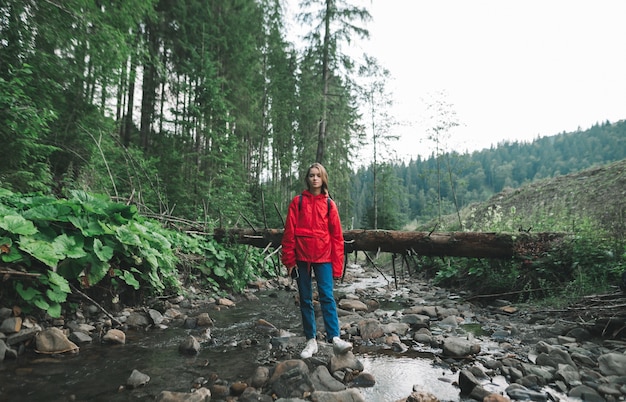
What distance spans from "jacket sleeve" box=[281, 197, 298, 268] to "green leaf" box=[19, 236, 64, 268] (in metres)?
2.36

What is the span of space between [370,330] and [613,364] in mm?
2464

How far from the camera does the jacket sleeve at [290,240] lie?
347 centimetres

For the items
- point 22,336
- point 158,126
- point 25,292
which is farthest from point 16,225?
point 158,126

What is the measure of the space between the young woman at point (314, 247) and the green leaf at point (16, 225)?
8.48ft

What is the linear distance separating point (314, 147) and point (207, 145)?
6.64 m

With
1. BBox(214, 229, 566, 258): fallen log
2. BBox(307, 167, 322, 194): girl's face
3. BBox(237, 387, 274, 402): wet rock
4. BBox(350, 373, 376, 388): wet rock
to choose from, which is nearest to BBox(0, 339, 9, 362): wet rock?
BBox(237, 387, 274, 402): wet rock

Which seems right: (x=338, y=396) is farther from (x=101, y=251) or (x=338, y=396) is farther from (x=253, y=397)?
(x=101, y=251)

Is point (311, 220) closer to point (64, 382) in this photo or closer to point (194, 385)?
point (194, 385)

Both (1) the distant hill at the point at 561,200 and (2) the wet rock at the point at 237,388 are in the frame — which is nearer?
(2) the wet rock at the point at 237,388

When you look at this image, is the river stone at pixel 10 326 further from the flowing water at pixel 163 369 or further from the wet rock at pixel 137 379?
the wet rock at pixel 137 379

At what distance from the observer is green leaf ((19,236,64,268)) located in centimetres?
310

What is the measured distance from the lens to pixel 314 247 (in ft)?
11.4

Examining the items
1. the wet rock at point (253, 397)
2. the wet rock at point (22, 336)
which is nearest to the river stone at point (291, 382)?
the wet rock at point (253, 397)

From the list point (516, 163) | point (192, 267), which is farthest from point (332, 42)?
point (516, 163)
